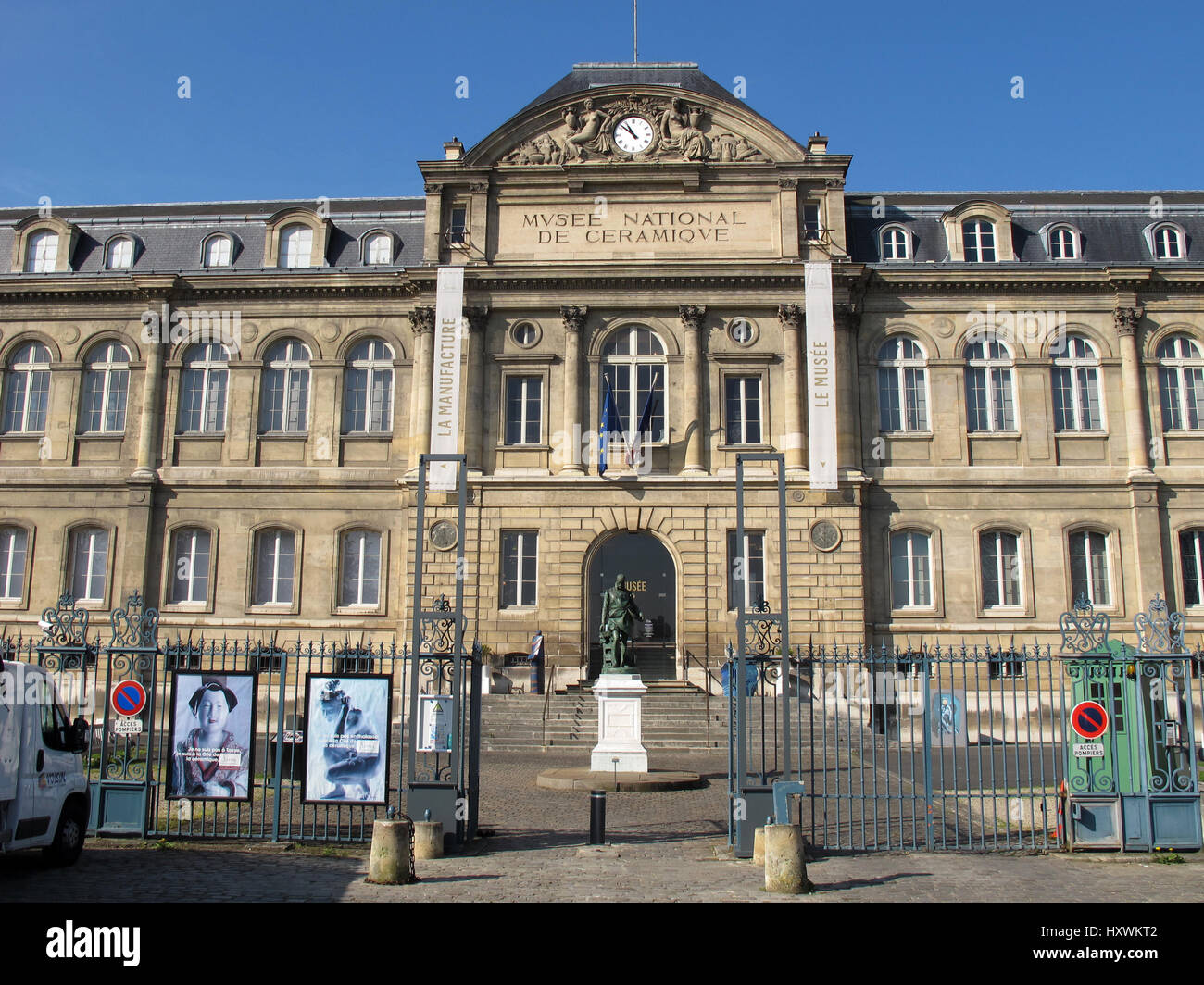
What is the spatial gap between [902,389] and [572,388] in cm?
975

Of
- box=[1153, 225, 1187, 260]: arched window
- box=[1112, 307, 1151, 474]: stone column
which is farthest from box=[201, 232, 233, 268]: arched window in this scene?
box=[1153, 225, 1187, 260]: arched window

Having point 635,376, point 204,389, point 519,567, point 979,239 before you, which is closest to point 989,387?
point 979,239

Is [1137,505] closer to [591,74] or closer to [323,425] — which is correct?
[591,74]

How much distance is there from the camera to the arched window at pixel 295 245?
3309 cm

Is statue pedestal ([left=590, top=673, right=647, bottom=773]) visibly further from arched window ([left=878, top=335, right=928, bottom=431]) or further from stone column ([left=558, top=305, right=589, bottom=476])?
arched window ([left=878, top=335, right=928, bottom=431])

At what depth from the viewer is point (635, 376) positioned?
30828 mm

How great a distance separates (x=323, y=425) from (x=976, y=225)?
20862 mm

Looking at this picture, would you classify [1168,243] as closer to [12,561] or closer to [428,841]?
[428,841]

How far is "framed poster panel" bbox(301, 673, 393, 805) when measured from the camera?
13.0 metres

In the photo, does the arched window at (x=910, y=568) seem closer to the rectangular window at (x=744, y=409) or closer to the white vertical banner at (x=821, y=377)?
the white vertical banner at (x=821, y=377)

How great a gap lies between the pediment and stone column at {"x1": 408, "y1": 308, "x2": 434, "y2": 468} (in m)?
4.93

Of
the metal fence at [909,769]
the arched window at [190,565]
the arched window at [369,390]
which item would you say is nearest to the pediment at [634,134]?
the arched window at [369,390]

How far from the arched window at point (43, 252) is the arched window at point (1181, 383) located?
34295 mm
